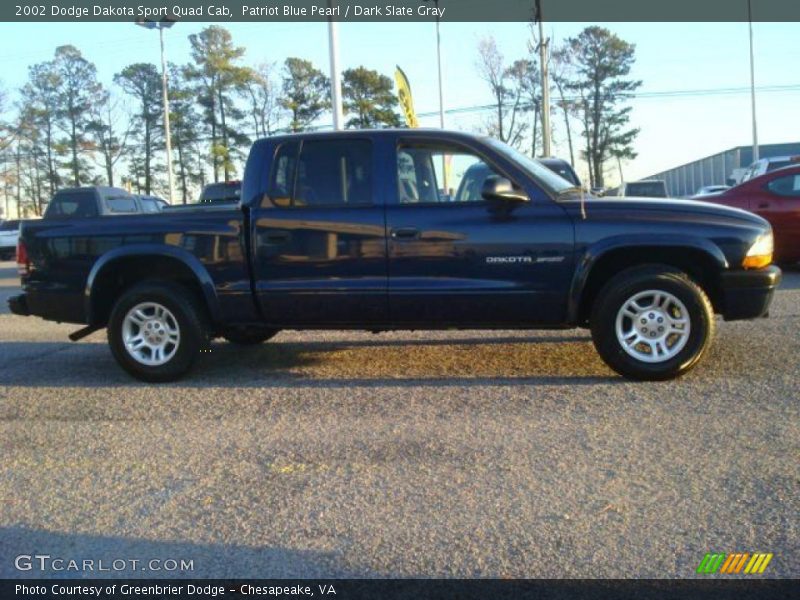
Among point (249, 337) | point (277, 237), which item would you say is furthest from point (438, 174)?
point (249, 337)

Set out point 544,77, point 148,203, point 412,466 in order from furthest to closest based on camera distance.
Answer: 1. point 544,77
2. point 148,203
3. point 412,466

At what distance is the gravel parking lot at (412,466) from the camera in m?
3.27

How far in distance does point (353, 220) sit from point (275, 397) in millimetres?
1456

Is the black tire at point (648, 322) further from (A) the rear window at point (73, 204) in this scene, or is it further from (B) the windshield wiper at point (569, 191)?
(A) the rear window at point (73, 204)

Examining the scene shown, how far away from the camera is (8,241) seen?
27.5m

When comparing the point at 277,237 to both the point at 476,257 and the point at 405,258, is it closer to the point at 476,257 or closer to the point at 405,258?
the point at 405,258

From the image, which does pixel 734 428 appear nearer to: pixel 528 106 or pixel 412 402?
pixel 412 402

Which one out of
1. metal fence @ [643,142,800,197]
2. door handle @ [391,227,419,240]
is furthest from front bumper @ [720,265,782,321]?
metal fence @ [643,142,800,197]

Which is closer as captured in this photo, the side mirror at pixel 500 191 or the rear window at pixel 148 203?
the side mirror at pixel 500 191

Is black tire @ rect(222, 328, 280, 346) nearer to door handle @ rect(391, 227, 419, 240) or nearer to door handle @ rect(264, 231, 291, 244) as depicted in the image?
door handle @ rect(264, 231, 291, 244)

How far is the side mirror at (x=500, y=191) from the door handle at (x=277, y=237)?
1549mm

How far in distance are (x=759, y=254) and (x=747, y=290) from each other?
11.7 inches

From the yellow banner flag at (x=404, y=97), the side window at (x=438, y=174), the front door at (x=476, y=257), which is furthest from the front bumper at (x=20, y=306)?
the yellow banner flag at (x=404, y=97)

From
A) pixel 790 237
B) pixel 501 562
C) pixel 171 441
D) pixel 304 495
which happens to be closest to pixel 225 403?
pixel 171 441
